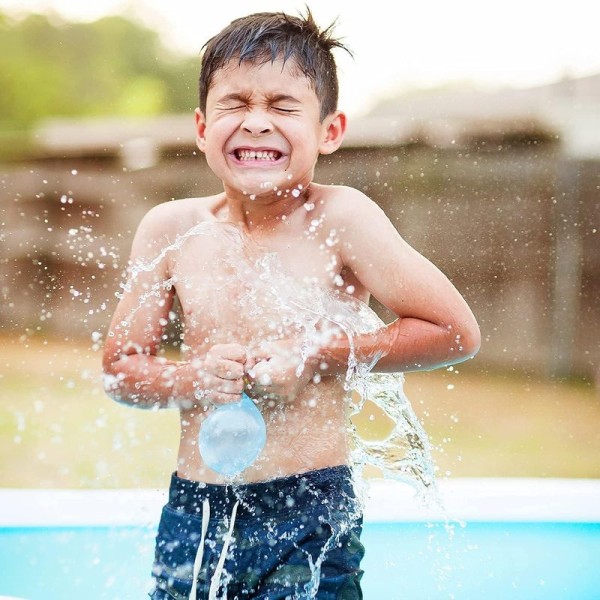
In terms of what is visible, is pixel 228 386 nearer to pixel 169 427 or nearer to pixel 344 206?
pixel 344 206

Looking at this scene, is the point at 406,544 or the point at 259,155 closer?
the point at 259,155

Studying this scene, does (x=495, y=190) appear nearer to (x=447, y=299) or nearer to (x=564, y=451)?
(x=564, y=451)

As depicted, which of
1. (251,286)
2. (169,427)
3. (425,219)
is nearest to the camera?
(251,286)

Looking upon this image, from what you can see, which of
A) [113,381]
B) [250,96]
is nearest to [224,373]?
[113,381]

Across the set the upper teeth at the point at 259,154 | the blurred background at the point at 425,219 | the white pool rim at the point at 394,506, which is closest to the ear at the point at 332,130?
the upper teeth at the point at 259,154

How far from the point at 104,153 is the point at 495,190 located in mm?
2352

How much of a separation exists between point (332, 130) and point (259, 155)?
175 mm

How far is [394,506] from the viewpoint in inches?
94.7

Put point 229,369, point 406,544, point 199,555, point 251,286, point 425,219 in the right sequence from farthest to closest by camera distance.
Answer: point 425,219, point 406,544, point 251,286, point 199,555, point 229,369

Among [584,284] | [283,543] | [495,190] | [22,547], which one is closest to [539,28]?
[495,190]

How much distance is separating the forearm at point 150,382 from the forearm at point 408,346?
214 millimetres

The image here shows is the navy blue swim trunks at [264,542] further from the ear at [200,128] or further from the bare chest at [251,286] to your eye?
the ear at [200,128]

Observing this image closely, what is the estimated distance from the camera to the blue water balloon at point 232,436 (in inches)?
51.0

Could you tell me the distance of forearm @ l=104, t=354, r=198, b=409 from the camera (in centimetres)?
141
